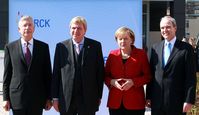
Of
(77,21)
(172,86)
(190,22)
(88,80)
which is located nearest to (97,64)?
(88,80)

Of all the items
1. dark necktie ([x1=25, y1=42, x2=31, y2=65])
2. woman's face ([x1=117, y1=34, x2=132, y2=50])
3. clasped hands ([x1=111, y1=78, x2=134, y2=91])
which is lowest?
clasped hands ([x1=111, y1=78, x2=134, y2=91])

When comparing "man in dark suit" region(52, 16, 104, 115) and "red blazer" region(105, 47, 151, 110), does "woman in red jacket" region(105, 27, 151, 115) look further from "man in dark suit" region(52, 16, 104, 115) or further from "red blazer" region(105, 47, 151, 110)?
"man in dark suit" region(52, 16, 104, 115)

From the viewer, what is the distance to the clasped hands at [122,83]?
5051mm

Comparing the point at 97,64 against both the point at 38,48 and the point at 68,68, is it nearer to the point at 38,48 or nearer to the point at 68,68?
the point at 68,68

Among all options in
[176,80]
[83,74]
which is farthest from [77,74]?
[176,80]

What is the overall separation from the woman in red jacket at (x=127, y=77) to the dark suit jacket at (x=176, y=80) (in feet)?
0.61

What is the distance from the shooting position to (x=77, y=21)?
16.2 ft

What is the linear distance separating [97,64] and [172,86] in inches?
35.6

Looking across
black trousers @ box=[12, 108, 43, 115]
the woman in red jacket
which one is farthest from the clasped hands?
black trousers @ box=[12, 108, 43, 115]

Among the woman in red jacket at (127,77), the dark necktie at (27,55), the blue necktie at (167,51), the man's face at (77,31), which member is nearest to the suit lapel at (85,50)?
the man's face at (77,31)

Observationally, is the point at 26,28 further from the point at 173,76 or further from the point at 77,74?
the point at 173,76

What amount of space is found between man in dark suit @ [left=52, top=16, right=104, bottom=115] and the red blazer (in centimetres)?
19

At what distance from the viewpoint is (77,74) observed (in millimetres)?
4949

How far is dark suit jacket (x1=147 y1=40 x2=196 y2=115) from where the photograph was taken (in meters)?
4.89
